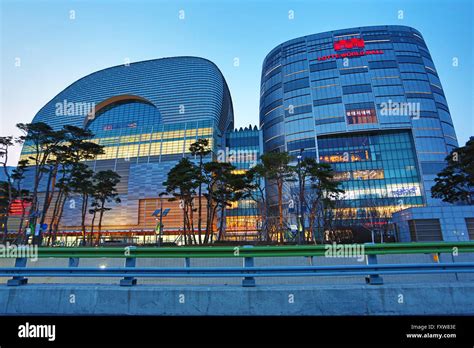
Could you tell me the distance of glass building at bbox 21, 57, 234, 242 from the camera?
77.9 meters

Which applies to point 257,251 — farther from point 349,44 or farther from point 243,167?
point 349,44

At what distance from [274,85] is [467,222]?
2553 inches

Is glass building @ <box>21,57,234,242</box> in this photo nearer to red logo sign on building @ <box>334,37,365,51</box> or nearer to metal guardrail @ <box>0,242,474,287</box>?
red logo sign on building @ <box>334,37,365,51</box>

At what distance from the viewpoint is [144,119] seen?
9938cm

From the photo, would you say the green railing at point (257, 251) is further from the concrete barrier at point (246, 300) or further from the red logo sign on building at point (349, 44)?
the red logo sign on building at point (349, 44)

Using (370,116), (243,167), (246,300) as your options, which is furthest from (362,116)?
(246,300)

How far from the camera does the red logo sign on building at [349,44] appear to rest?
263 ft

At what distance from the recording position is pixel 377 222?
185 feet

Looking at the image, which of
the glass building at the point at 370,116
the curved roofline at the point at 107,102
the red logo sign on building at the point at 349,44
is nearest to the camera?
the glass building at the point at 370,116

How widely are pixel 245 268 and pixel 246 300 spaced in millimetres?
636

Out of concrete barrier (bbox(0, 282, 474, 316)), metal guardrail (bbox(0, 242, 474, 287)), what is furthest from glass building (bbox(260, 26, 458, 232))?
concrete barrier (bbox(0, 282, 474, 316))

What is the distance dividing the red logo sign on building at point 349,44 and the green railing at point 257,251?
89.1 m

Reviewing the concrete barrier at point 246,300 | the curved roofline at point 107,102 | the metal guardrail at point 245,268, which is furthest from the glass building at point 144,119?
the concrete barrier at point 246,300
